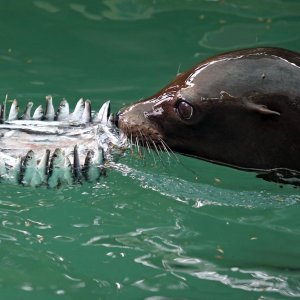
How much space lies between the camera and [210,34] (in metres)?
8.09

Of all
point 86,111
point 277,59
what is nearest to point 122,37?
point 86,111

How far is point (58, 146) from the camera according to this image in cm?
539

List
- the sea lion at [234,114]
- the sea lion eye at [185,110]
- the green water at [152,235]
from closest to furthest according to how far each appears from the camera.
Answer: the green water at [152,235] < the sea lion at [234,114] < the sea lion eye at [185,110]

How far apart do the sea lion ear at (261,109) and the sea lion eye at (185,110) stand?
1.19ft

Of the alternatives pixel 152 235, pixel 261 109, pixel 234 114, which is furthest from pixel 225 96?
pixel 152 235

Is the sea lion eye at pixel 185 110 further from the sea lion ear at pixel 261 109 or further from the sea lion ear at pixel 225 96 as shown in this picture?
the sea lion ear at pixel 261 109

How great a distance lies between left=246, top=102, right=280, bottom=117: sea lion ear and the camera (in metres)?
5.02

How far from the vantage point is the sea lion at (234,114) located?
507 centimetres

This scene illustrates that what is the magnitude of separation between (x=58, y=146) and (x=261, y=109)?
132 cm

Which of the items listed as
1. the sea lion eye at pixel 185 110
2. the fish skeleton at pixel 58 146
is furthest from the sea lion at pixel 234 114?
the fish skeleton at pixel 58 146

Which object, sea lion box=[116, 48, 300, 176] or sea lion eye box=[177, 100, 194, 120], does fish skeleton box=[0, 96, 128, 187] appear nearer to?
sea lion box=[116, 48, 300, 176]

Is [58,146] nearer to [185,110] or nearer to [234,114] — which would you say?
[185,110]

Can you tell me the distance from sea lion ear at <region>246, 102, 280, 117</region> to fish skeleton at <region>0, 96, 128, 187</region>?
2.78ft

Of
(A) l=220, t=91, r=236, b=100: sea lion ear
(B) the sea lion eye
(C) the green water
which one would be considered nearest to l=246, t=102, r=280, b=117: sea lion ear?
(A) l=220, t=91, r=236, b=100: sea lion ear
